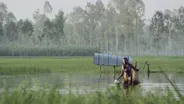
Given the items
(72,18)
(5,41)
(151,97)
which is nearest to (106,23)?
(72,18)

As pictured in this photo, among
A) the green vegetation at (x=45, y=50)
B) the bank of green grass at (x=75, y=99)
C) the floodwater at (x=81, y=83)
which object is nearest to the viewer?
the bank of green grass at (x=75, y=99)

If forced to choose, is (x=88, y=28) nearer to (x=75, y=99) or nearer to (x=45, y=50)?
(x=45, y=50)

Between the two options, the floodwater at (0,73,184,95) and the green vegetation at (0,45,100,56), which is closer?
the floodwater at (0,73,184,95)

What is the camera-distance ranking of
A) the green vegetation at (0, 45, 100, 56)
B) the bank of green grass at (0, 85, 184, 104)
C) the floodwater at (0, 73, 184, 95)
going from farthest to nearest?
1. the green vegetation at (0, 45, 100, 56)
2. the floodwater at (0, 73, 184, 95)
3. the bank of green grass at (0, 85, 184, 104)

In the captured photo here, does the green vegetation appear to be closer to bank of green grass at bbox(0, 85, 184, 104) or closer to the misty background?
the misty background

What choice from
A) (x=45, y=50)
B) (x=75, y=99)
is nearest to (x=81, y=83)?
(x=75, y=99)

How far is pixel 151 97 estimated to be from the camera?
9.21 m

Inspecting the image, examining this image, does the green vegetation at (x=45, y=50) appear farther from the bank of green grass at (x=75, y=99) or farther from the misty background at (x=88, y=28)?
the bank of green grass at (x=75, y=99)

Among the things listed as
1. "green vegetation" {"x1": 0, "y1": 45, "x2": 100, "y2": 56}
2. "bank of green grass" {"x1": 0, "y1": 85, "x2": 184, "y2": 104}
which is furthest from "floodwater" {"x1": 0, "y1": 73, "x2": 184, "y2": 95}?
"green vegetation" {"x1": 0, "y1": 45, "x2": 100, "y2": 56}

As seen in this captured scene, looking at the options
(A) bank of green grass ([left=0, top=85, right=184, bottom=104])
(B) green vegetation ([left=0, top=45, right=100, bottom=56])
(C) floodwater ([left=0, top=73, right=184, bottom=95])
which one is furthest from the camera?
(B) green vegetation ([left=0, top=45, right=100, bottom=56])

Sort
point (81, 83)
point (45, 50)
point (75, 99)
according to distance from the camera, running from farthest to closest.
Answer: point (45, 50) → point (81, 83) → point (75, 99)

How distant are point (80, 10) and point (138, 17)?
28440mm

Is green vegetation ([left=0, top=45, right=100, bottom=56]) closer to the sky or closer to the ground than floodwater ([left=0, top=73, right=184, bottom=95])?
closer to the sky

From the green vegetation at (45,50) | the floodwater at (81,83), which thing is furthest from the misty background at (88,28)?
the floodwater at (81,83)
